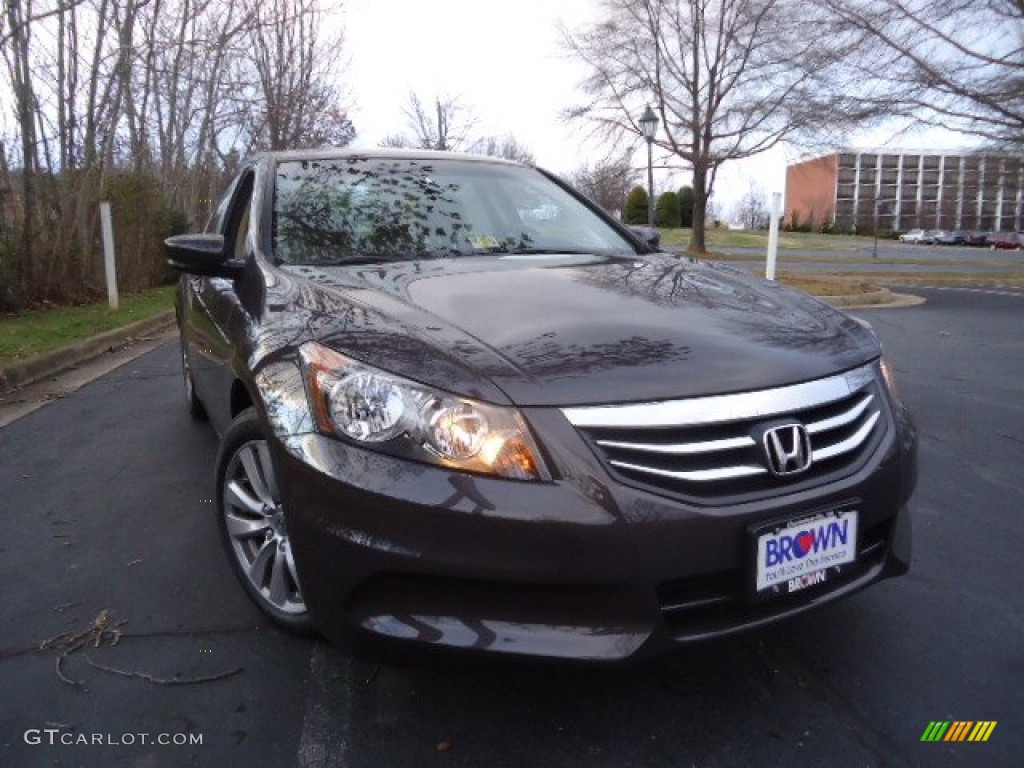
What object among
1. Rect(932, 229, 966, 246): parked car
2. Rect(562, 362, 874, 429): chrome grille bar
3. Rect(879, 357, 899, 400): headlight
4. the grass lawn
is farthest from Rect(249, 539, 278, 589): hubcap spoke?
Rect(932, 229, 966, 246): parked car

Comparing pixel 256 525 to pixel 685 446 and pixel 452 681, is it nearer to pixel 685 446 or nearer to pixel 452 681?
pixel 452 681

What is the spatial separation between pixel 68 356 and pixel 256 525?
583 cm

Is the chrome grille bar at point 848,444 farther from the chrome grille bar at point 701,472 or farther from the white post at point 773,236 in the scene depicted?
the white post at point 773,236

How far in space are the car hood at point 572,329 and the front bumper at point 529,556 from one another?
17cm

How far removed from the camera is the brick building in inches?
3888

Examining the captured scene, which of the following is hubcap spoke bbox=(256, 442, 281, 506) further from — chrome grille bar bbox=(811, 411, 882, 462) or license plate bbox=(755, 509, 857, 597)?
chrome grille bar bbox=(811, 411, 882, 462)

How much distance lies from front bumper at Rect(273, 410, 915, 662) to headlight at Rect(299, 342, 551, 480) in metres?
0.03

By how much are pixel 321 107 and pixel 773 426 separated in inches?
839

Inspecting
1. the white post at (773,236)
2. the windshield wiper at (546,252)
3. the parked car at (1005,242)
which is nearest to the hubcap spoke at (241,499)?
the windshield wiper at (546,252)

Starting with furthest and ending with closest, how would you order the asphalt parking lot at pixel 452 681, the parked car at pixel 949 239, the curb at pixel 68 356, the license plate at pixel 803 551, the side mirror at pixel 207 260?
the parked car at pixel 949 239 → the curb at pixel 68 356 → the side mirror at pixel 207 260 → the asphalt parking lot at pixel 452 681 → the license plate at pixel 803 551

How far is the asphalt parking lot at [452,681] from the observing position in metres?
1.88

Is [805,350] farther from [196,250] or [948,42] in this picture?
[948,42]

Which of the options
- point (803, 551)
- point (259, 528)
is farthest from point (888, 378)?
point (259, 528)

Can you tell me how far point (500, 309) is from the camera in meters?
A: 2.19
